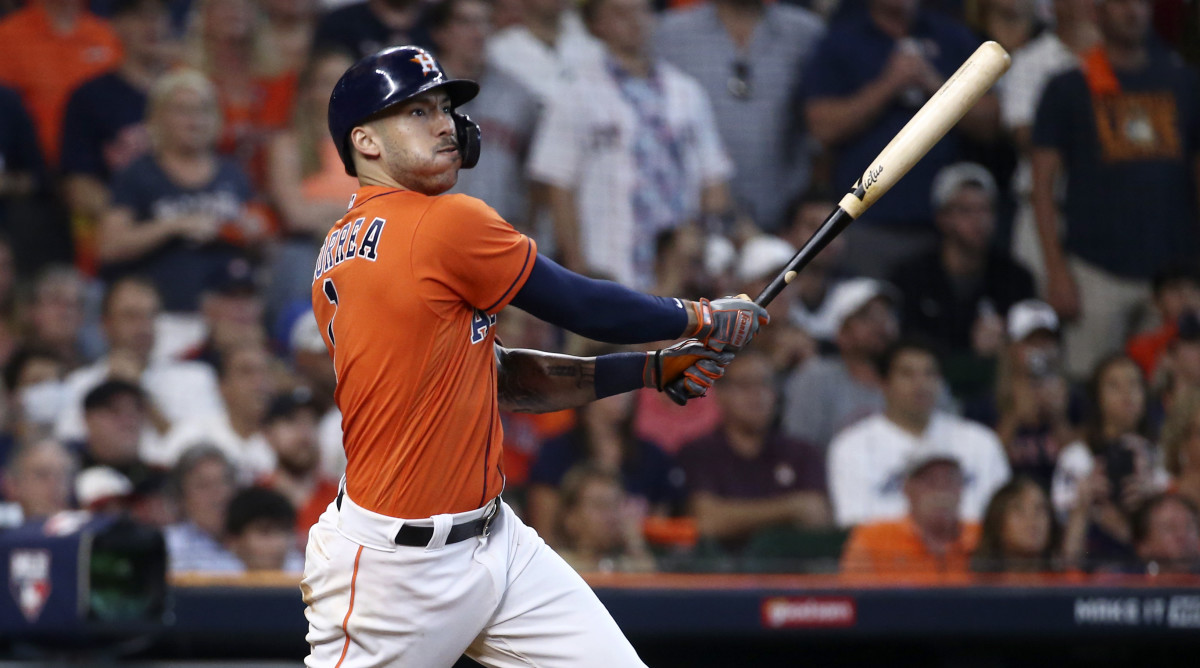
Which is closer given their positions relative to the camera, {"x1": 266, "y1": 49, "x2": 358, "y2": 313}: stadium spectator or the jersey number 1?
the jersey number 1

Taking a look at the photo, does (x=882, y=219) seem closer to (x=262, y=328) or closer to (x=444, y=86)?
(x=262, y=328)

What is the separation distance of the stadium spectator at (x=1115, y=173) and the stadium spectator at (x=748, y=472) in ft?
4.39

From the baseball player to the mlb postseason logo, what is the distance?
1.52 meters

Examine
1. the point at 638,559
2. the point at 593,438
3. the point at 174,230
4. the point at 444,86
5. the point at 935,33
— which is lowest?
the point at 638,559

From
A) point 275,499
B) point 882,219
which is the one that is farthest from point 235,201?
point 882,219

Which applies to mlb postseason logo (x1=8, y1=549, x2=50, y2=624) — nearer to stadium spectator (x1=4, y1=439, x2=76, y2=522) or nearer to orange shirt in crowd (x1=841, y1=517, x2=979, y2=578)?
stadium spectator (x1=4, y1=439, x2=76, y2=522)

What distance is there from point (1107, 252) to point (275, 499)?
335 cm

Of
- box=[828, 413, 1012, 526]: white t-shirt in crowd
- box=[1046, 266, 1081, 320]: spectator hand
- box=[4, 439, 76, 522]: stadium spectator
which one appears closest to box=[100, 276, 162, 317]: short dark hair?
box=[4, 439, 76, 522]: stadium spectator

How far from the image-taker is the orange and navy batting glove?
254cm

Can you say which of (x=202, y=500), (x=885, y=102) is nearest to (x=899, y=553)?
(x=885, y=102)

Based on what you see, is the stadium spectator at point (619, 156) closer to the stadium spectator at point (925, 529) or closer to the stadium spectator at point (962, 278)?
the stadium spectator at point (962, 278)

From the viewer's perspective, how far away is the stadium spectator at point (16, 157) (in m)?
5.54

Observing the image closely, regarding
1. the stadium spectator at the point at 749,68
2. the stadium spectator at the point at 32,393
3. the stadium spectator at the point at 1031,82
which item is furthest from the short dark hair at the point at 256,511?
the stadium spectator at the point at 1031,82

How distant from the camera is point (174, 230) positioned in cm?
537
